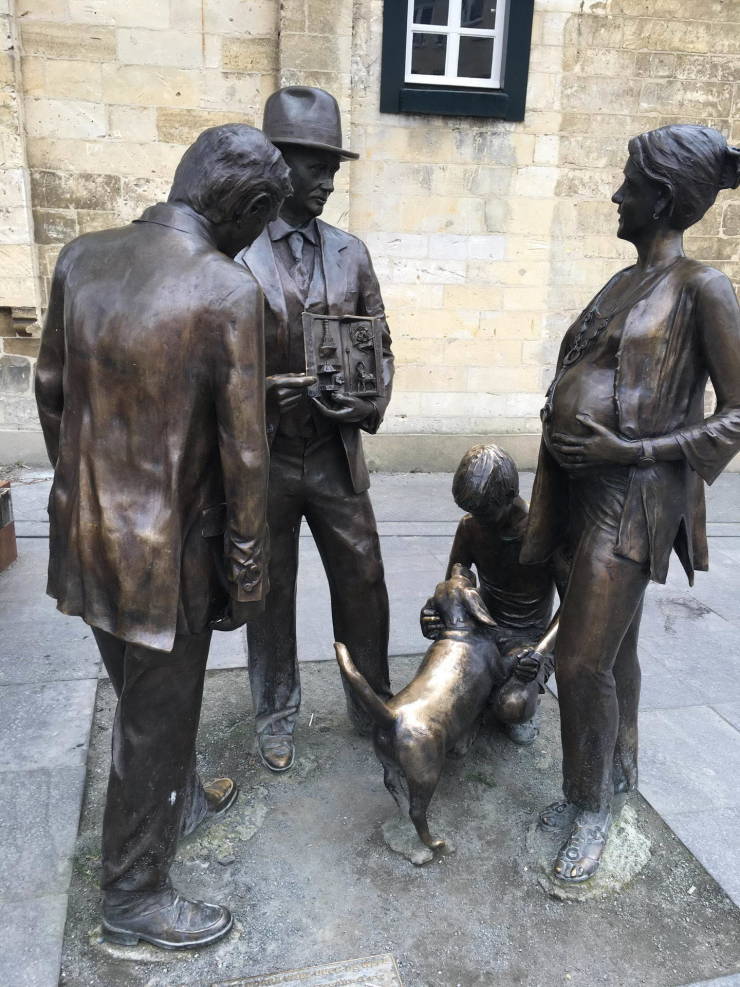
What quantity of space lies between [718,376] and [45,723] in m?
2.80

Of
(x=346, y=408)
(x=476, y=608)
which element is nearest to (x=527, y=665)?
(x=476, y=608)

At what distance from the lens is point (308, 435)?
2803mm

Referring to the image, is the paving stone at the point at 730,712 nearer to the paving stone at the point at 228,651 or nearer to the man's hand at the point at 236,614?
the paving stone at the point at 228,651

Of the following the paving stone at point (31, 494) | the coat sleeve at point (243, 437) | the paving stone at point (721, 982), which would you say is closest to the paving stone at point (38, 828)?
the coat sleeve at point (243, 437)

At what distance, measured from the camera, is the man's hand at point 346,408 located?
→ 270 centimetres

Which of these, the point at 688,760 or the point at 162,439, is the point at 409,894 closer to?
the point at 688,760

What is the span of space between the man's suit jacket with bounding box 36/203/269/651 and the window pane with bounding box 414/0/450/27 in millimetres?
6574

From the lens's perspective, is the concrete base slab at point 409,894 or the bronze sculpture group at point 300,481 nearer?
the bronze sculpture group at point 300,481

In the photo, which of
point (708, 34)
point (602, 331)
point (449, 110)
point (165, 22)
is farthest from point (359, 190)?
point (602, 331)

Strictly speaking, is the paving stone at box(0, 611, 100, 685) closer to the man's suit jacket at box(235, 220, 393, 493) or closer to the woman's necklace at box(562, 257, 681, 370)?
the man's suit jacket at box(235, 220, 393, 493)

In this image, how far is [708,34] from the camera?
741 centimetres

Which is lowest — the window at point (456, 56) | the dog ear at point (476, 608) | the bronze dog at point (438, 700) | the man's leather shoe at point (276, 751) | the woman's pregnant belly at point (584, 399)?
the man's leather shoe at point (276, 751)

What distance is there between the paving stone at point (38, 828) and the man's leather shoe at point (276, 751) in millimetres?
652

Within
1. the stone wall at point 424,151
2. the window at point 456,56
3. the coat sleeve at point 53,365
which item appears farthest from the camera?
the window at point 456,56
